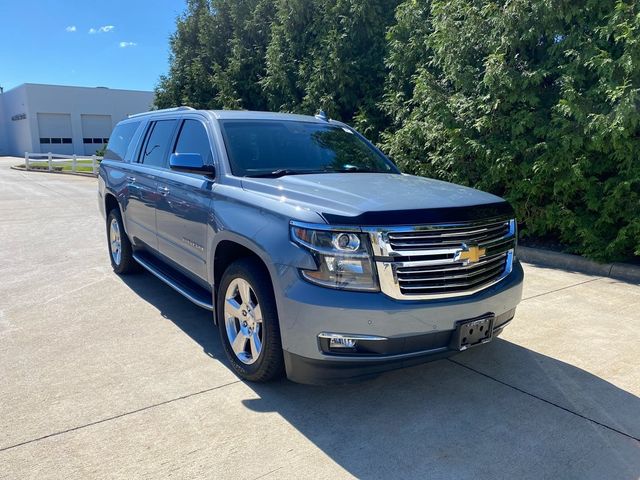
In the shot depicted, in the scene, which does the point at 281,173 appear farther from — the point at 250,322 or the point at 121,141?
the point at 121,141

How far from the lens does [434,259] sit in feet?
10.2

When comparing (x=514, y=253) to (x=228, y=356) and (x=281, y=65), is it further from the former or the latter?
(x=281, y=65)

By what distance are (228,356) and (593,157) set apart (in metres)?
5.48

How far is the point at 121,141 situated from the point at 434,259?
491 cm

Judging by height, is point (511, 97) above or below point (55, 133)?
below

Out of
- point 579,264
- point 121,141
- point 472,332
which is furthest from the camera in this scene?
point 579,264

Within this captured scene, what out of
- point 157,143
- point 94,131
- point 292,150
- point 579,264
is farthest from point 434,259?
point 94,131

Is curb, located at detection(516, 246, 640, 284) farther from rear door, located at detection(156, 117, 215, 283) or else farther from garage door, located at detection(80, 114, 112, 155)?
garage door, located at detection(80, 114, 112, 155)

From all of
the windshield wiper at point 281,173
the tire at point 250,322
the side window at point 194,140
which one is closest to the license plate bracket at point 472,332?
the tire at point 250,322

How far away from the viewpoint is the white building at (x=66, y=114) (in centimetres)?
4941

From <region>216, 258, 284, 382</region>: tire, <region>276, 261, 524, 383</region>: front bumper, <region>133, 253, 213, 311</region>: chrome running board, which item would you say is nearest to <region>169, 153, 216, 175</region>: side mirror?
<region>216, 258, 284, 382</region>: tire

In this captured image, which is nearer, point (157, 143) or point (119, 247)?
point (157, 143)

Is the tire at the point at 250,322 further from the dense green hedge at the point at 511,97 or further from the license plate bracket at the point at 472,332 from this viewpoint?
the dense green hedge at the point at 511,97

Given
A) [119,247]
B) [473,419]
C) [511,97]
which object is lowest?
[473,419]
